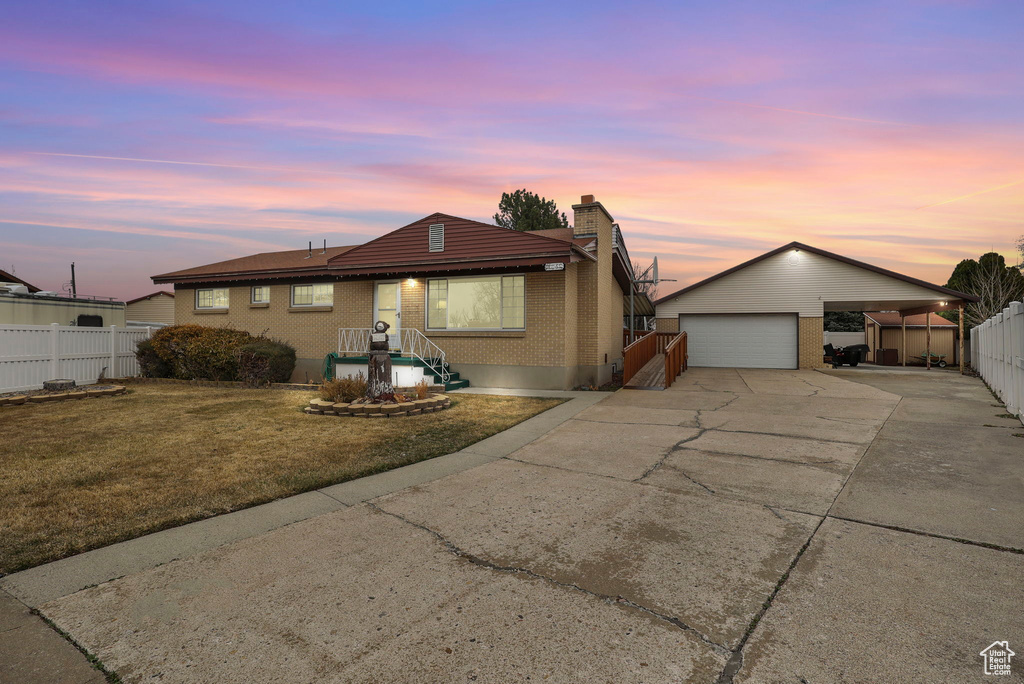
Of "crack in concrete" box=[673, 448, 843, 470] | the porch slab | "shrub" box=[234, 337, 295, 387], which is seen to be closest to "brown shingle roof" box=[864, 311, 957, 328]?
"crack in concrete" box=[673, 448, 843, 470]

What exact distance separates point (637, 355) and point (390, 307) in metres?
7.86

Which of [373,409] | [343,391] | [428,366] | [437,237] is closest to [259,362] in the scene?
[428,366]

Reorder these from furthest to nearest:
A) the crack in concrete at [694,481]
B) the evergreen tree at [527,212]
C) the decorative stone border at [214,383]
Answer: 1. the evergreen tree at [527,212]
2. the decorative stone border at [214,383]
3. the crack in concrete at [694,481]

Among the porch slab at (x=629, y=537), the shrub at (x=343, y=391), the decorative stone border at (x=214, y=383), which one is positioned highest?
the shrub at (x=343, y=391)

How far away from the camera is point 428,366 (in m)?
13.2

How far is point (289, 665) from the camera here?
2.35 m

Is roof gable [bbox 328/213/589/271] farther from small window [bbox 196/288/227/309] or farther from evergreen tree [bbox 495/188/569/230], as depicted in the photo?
evergreen tree [bbox 495/188/569/230]

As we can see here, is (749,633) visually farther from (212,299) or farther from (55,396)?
(212,299)

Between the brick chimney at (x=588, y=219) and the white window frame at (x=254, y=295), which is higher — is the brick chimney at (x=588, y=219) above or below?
above

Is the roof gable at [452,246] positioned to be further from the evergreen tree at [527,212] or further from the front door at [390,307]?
the evergreen tree at [527,212]

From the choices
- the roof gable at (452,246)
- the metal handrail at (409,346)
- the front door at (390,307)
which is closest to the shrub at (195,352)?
the metal handrail at (409,346)

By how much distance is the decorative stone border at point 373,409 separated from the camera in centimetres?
907

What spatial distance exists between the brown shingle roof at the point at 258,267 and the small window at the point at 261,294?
57 centimetres

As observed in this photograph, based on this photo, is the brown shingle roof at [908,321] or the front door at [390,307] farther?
the brown shingle roof at [908,321]
